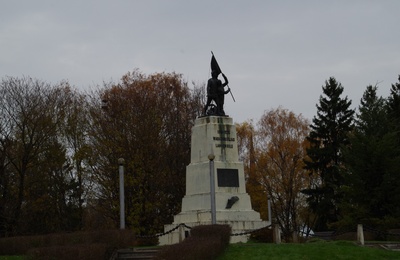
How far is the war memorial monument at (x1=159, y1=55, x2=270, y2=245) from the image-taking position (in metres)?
24.1

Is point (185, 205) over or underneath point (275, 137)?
underneath

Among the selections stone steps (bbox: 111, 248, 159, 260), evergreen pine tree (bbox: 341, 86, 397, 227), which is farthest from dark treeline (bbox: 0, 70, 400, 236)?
stone steps (bbox: 111, 248, 159, 260)

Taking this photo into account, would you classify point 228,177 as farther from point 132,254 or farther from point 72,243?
point 72,243

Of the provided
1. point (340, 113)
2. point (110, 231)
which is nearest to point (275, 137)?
point (340, 113)

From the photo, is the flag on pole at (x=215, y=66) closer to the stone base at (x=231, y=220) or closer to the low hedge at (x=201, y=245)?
the stone base at (x=231, y=220)

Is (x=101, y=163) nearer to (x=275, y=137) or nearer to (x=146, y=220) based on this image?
(x=146, y=220)

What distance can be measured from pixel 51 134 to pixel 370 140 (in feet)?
63.6

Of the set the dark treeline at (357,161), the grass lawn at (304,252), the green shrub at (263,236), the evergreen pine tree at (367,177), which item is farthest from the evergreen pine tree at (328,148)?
the grass lawn at (304,252)

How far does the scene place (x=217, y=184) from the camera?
24.7 meters

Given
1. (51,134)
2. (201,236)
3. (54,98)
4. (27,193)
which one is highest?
(54,98)

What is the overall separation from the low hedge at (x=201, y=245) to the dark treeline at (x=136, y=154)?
1572cm

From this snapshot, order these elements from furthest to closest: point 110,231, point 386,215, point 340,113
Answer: point 340,113
point 386,215
point 110,231

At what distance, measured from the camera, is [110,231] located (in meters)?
19.1

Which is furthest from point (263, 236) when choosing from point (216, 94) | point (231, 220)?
point (216, 94)
